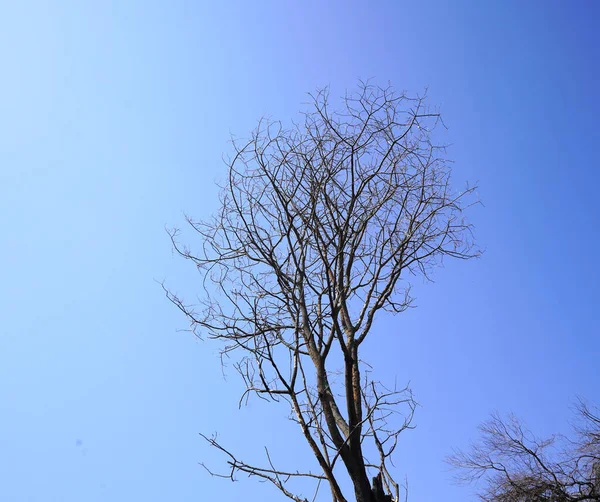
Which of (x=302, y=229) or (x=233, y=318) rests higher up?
(x=302, y=229)

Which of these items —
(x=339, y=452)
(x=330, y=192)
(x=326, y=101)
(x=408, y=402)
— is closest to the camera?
(x=339, y=452)

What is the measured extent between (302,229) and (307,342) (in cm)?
74

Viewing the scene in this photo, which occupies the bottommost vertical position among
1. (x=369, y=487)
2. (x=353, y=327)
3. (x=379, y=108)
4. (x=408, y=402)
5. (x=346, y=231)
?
(x=369, y=487)

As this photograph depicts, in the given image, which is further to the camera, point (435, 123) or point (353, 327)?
point (435, 123)

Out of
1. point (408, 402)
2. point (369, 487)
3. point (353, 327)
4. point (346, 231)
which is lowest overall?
point (369, 487)

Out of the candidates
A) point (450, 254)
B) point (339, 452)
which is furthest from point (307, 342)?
point (450, 254)

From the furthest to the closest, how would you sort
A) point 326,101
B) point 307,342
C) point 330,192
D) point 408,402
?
1. point 326,101
2. point 330,192
3. point 408,402
4. point 307,342

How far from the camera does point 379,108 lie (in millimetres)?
3961

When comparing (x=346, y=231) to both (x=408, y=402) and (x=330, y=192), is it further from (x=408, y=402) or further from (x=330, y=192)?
(x=408, y=402)

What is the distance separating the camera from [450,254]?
4328 mm

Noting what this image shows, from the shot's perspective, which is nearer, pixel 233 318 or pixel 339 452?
pixel 339 452

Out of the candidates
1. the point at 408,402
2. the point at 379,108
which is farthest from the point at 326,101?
the point at 408,402

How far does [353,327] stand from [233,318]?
858 mm

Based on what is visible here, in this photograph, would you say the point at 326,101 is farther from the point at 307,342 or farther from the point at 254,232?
the point at 307,342
